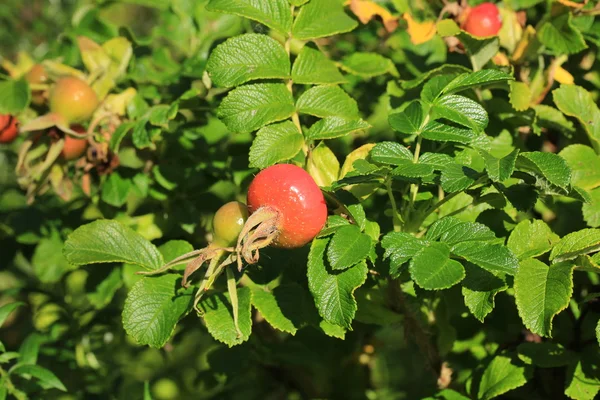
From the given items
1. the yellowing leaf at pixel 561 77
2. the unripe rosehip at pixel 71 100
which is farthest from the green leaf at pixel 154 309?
the yellowing leaf at pixel 561 77

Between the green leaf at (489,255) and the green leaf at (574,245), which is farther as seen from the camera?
the green leaf at (574,245)

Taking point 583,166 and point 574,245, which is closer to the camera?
point 574,245

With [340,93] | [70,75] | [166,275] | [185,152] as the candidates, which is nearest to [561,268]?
[340,93]

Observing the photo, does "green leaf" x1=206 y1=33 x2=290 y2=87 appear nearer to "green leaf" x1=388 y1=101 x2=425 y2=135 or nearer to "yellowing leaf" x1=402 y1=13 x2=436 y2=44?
"green leaf" x1=388 y1=101 x2=425 y2=135

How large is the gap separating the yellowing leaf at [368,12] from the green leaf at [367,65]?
0.08 meters

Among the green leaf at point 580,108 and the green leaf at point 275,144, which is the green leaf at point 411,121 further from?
the green leaf at point 580,108

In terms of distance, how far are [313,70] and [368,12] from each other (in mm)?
364

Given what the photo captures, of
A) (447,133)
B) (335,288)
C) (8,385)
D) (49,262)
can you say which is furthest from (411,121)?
(49,262)

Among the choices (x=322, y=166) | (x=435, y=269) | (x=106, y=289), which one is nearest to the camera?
(x=435, y=269)

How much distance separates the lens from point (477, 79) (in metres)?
1.05

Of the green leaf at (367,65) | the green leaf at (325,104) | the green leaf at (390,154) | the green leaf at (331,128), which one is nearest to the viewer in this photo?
the green leaf at (390,154)

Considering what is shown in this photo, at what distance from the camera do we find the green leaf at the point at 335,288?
3.20ft

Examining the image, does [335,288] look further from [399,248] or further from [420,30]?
[420,30]

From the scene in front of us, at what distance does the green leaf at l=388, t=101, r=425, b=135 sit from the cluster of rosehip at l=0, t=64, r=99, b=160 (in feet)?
2.38
